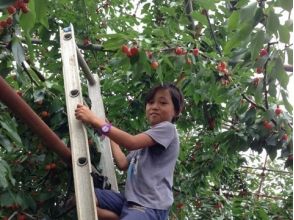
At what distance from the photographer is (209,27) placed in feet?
11.9

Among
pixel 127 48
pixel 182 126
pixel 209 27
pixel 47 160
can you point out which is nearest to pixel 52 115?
pixel 47 160

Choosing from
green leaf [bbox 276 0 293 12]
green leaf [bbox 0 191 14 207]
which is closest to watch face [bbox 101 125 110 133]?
green leaf [bbox 0 191 14 207]

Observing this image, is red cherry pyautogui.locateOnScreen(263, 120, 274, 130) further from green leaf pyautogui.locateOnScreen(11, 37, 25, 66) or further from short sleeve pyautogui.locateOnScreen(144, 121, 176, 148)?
green leaf pyautogui.locateOnScreen(11, 37, 25, 66)

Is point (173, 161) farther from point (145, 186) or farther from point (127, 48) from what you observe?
point (127, 48)

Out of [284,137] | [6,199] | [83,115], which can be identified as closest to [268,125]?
[284,137]

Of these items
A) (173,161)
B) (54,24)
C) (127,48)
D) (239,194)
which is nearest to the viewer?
(173,161)

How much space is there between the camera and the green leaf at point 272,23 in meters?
1.71

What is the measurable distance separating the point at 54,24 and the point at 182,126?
1.66 m

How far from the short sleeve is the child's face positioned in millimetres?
128

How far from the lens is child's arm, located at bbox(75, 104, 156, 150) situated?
189 cm

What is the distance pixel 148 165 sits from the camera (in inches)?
90.2

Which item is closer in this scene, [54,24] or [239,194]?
[54,24]

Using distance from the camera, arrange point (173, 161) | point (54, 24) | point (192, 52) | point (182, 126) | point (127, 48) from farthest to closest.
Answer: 1. point (182, 126)
2. point (54, 24)
3. point (192, 52)
4. point (127, 48)
5. point (173, 161)

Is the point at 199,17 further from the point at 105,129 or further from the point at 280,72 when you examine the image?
the point at 105,129
